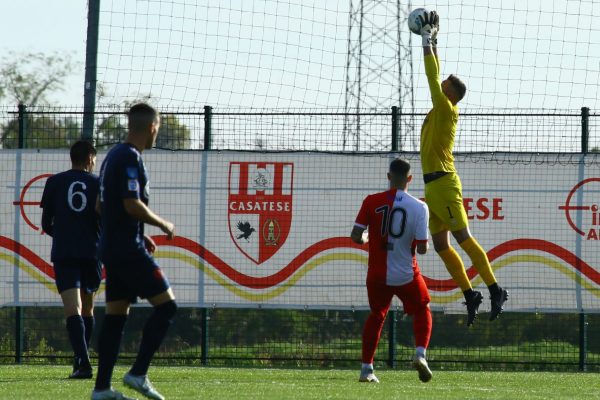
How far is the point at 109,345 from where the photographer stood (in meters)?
7.96

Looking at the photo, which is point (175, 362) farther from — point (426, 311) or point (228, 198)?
point (426, 311)

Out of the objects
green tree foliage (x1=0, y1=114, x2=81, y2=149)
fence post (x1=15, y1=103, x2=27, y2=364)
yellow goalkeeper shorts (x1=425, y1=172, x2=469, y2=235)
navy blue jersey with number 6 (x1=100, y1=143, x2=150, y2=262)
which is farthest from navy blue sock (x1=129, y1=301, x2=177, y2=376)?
fence post (x1=15, y1=103, x2=27, y2=364)

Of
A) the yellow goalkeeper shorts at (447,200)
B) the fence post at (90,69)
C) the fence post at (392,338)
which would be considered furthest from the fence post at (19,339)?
the yellow goalkeeper shorts at (447,200)

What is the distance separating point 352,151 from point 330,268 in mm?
1341

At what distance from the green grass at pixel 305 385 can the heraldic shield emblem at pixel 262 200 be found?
4.84ft

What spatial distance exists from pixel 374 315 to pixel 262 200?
147 inches

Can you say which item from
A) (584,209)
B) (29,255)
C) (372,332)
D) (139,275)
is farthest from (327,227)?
(139,275)

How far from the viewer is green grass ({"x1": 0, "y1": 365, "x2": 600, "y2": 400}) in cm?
912

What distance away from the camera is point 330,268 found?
545 inches

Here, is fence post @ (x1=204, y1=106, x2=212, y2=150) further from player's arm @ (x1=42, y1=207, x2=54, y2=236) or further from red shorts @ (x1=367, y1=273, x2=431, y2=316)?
red shorts @ (x1=367, y1=273, x2=431, y2=316)

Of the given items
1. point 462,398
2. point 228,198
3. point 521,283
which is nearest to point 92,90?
point 228,198

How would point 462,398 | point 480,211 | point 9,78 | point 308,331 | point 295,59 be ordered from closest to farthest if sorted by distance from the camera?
point 462,398, point 480,211, point 295,59, point 308,331, point 9,78

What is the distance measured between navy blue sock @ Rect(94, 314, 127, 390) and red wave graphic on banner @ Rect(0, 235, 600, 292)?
19.0 ft

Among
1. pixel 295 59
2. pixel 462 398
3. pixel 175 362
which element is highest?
pixel 295 59
